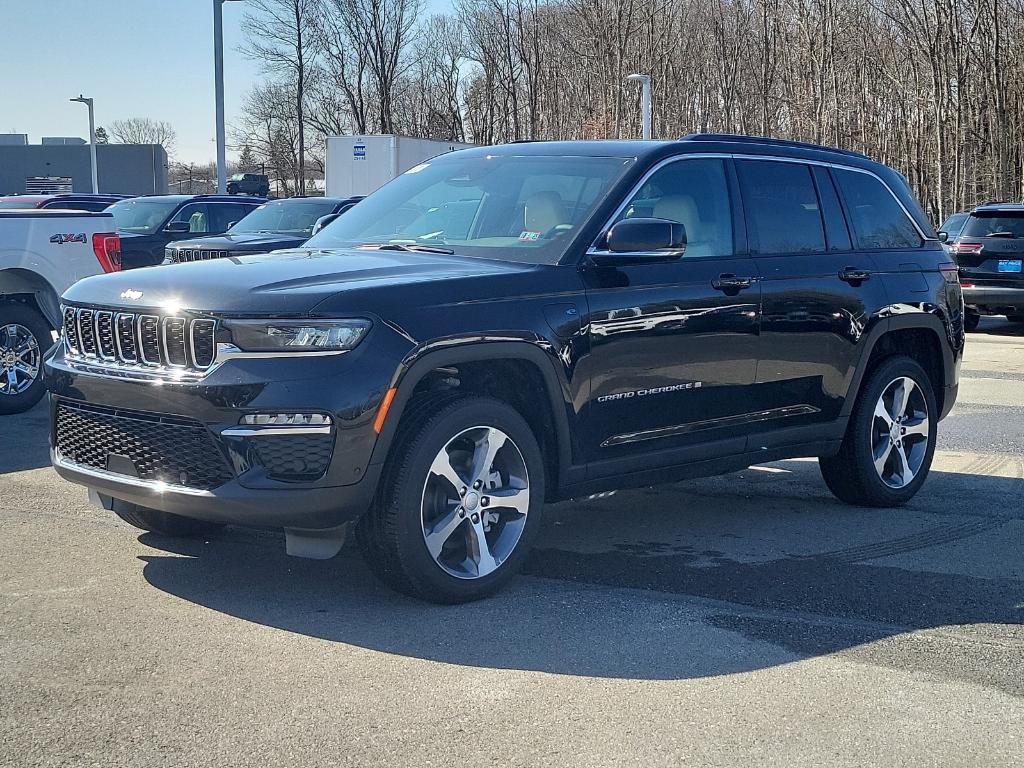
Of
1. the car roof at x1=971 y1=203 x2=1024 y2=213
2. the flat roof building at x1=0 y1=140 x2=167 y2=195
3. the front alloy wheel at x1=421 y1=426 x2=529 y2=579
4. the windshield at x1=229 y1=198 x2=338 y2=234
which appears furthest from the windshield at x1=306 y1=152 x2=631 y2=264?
the flat roof building at x1=0 y1=140 x2=167 y2=195

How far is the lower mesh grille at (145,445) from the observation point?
15.4 ft

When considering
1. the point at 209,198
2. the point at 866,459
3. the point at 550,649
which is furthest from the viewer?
the point at 209,198

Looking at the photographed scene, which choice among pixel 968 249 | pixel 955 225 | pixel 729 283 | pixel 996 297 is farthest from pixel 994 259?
pixel 729 283

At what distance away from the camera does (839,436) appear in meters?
6.78

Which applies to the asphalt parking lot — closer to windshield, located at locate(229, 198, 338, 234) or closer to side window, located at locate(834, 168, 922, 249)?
side window, located at locate(834, 168, 922, 249)

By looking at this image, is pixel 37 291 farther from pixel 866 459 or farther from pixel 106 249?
pixel 866 459

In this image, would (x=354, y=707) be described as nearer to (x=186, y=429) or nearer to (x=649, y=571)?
(x=186, y=429)

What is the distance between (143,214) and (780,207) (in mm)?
14287

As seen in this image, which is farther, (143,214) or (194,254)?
(143,214)

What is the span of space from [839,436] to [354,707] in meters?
3.64

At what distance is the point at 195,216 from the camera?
1916cm

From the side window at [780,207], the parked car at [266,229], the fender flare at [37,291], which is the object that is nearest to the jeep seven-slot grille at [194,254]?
the parked car at [266,229]

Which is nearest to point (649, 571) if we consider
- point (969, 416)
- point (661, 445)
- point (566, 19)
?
point (661, 445)

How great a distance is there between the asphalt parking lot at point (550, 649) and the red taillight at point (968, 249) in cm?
1202
